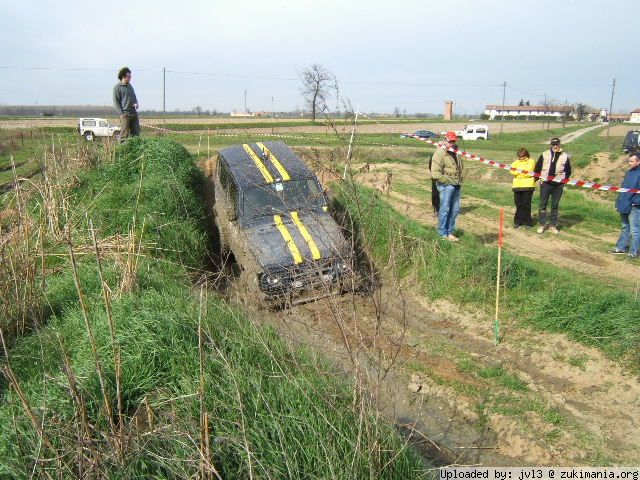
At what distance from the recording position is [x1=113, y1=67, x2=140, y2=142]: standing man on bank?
36.4ft

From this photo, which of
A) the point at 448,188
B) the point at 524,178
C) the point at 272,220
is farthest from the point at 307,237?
the point at 524,178

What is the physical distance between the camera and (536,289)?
6828mm

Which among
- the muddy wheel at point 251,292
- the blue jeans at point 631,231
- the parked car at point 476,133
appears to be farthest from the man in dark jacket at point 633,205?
the parked car at point 476,133

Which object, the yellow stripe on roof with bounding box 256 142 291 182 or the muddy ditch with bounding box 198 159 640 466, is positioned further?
A: the yellow stripe on roof with bounding box 256 142 291 182

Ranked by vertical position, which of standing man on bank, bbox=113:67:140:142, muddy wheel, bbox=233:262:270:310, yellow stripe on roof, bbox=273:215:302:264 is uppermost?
standing man on bank, bbox=113:67:140:142

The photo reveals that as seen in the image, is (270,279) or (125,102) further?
(125,102)

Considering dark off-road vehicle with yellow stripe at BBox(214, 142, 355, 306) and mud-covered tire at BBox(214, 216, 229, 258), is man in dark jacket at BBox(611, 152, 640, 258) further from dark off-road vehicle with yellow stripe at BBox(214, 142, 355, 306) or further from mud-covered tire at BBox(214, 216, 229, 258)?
mud-covered tire at BBox(214, 216, 229, 258)

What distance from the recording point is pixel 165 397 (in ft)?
12.5

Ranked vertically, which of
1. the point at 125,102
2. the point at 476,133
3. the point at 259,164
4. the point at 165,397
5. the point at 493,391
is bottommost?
the point at 493,391

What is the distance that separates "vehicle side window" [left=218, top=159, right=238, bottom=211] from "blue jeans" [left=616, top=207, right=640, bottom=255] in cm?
Result: 649

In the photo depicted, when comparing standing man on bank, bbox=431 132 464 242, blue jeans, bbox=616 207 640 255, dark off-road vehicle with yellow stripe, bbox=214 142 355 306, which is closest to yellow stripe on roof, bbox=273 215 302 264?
dark off-road vehicle with yellow stripe, bbox=214 142 355 306

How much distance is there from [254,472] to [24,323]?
351cm

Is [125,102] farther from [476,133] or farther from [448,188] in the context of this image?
[476,133]

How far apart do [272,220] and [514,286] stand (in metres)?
3.72
